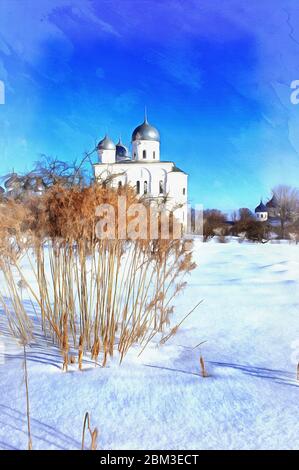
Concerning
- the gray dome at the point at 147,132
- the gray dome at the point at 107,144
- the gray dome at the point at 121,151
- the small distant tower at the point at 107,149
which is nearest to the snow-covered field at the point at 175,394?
the gray dome at the point at 147,132

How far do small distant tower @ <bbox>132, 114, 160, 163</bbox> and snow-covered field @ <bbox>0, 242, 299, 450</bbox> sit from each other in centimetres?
2024

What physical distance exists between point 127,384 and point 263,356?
0.91 metres

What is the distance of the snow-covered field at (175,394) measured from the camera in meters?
1.34

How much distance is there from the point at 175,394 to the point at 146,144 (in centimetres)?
2176

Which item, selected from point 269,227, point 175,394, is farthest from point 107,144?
point 175,394

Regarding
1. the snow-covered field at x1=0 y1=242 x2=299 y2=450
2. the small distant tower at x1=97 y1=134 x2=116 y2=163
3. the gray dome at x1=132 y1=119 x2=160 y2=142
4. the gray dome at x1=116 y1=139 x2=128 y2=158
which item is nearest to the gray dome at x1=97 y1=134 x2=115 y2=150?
the small distant tower at x1=97 y1=134 x2=116 y2=163

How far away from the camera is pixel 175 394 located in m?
1.65

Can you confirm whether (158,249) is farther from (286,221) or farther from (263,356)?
(286,221)

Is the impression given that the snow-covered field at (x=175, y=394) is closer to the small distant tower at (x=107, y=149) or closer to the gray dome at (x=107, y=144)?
the small distant tower at (x=107, y=149)

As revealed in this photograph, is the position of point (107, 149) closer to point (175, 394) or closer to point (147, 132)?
point (147, 132)

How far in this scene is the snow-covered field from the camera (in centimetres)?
134

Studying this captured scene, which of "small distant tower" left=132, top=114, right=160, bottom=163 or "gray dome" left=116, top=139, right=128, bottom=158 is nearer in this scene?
"small distant tower" left=132, top=114, right=160, bottom=163

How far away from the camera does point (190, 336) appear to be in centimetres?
250

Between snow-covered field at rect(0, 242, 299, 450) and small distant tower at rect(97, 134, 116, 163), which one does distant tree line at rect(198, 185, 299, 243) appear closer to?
small distant tower at rect(97, 134, 116, 163)
